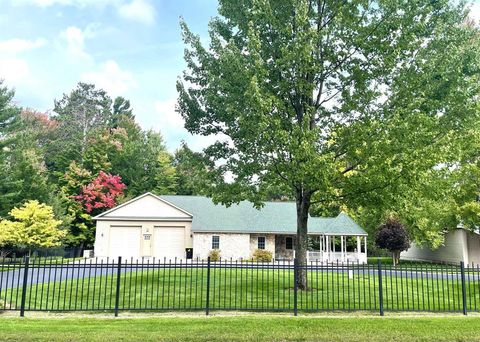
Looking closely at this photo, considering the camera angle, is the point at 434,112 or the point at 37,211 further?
the point at 37,211

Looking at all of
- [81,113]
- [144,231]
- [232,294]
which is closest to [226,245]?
[144,231]

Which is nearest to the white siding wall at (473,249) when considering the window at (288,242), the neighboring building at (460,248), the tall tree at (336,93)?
the neighboring building at (460,248)

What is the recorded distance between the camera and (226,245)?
100 ft

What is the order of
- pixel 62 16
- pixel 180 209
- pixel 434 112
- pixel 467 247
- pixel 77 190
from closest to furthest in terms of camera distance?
pixel 434 112 < pixel 62 16 < pixel 467 247 < pixel 180 209 < pixel 77 190

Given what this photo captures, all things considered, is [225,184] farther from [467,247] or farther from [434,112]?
[467,247]

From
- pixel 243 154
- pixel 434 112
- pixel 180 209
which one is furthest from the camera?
pixel 180 209

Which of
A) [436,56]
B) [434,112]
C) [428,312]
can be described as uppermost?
[436,56]

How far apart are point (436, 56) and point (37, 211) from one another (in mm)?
27164

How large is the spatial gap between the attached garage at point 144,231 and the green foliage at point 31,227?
3.97 m

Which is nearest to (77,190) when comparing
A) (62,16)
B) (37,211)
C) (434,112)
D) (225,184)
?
(37,211)

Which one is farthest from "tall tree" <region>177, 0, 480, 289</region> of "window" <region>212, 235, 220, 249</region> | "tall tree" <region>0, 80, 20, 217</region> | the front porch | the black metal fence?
"tall tree" <region>0, 80, 20, 217</region>

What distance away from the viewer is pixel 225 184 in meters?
14.4

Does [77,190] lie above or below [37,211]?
above

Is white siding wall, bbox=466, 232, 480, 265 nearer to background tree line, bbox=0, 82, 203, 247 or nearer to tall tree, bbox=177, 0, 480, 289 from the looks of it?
tall tree, bbox=177, 0, 480, 289
